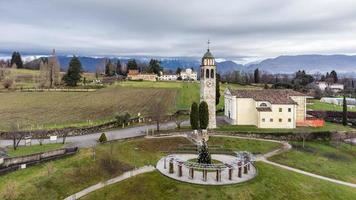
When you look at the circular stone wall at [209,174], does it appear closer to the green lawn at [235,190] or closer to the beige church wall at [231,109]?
the green lawn at [235,190]

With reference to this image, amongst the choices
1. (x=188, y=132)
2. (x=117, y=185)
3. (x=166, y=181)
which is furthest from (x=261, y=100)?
(x=117, y=185)

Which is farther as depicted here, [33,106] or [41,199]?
[33,106]

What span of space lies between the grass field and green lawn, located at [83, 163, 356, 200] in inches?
107

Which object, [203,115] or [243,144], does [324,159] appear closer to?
[243,144]

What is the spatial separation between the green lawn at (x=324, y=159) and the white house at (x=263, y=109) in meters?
6.60

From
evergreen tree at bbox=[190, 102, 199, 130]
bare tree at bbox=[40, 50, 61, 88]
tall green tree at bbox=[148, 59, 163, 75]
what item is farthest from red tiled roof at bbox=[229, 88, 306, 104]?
tall green tree at bbox=[148, 59, 163, 75]

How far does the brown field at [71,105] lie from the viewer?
5712 cm

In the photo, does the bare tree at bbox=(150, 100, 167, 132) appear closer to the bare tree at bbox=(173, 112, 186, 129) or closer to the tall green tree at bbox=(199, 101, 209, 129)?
the bare tree at bbox=(173, 112, 186, 129)

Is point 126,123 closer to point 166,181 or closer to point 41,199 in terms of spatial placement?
point 166,181

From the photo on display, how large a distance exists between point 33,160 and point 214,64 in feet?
100

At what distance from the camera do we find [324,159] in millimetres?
45938

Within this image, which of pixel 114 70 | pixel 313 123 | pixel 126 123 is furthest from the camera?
pixel 114 70

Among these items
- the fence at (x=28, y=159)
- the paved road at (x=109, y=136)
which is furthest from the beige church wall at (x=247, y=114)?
the fence at (x=28, y=159)

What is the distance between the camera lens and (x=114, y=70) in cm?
17788
